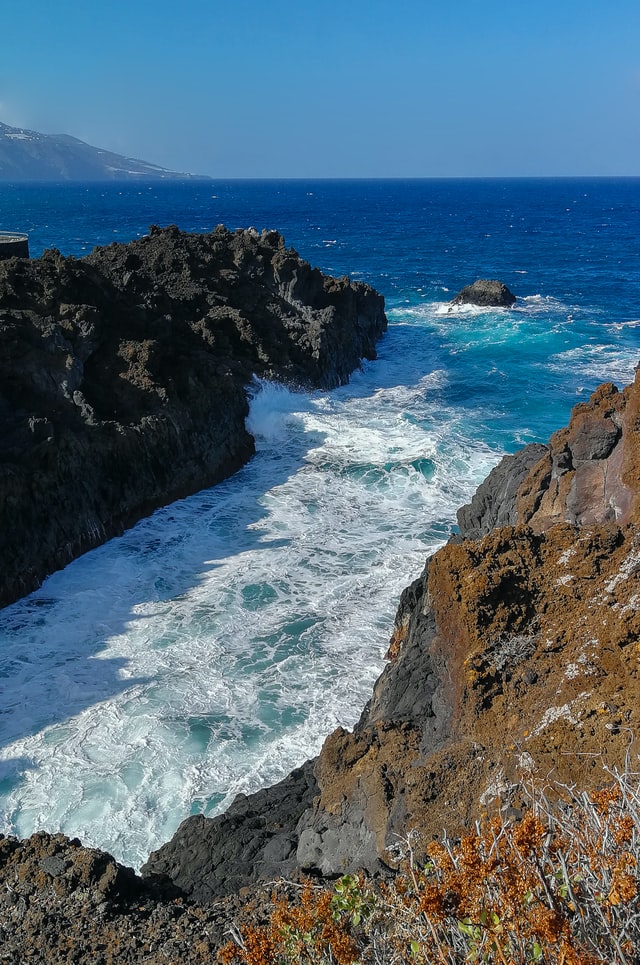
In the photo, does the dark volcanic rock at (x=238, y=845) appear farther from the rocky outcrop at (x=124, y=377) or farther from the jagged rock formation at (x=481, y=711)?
the rocky outcrop at (x=124, y=377)

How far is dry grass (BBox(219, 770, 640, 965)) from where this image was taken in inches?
154

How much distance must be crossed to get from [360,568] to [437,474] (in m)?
6.17

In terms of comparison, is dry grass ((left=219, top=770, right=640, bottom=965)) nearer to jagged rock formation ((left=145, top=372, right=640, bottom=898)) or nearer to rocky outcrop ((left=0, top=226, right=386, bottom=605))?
jagged rock formation ((left=145, top=372, right=640, bottom=898))

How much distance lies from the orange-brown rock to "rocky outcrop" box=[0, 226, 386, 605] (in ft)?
34.4

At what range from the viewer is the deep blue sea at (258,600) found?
11.5m

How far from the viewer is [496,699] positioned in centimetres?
796

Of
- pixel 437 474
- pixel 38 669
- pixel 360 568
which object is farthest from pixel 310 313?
pixel 38 669

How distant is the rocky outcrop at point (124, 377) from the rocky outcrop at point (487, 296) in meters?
17.8

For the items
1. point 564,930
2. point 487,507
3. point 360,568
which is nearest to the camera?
point 564,930

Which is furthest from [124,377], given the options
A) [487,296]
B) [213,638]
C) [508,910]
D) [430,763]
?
[487,296]

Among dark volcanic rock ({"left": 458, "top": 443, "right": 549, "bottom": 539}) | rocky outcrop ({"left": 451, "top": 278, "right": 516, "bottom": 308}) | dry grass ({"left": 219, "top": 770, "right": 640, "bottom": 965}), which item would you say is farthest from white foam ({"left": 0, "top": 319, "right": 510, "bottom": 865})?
rocky outcrop ({"left": 451, "top": 278, "right": 516, "bottom": 308})

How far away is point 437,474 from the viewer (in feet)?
72.8

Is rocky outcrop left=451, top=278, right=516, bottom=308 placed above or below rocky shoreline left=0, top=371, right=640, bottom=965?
above

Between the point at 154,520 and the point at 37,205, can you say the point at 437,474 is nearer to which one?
the point at 154,520
